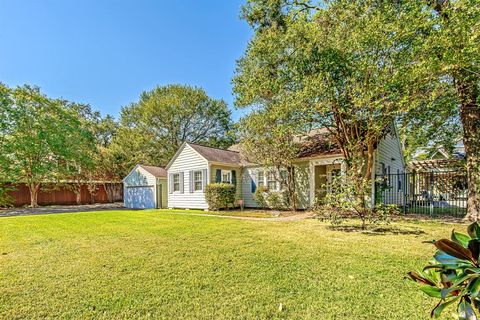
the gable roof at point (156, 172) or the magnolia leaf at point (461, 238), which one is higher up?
the magnolia leaf at point (461, 238)

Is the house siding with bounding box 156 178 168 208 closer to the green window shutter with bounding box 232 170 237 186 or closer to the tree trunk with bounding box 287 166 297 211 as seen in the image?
the green window shutter with bounding box 232 170 237 186

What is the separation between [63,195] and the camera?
24.7 m

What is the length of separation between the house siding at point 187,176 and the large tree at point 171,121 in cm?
1106

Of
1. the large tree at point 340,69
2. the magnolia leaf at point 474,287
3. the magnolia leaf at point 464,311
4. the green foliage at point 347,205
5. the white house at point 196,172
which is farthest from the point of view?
the white house at point 196,172

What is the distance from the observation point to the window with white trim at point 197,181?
1627 cm

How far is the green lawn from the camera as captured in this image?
300 cm

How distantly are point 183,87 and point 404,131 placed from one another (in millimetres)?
24457

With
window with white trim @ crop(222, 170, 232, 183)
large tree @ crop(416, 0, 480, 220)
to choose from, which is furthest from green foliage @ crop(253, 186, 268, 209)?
large tree @ crop(416, 0, 480, 220)

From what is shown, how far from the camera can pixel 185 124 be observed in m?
30.5

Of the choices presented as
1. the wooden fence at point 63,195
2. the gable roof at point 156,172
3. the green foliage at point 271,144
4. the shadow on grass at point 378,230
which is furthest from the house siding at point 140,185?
the shadow on grass at point 378,230

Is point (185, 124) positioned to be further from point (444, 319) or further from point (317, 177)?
point (444, 319)

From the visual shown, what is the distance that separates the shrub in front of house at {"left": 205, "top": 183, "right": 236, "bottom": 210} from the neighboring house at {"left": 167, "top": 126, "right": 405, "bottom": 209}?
0.65 m

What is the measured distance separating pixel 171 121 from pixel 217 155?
14.9 metres

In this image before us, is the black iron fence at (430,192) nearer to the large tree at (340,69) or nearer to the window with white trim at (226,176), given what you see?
the large tree at (340,69)
